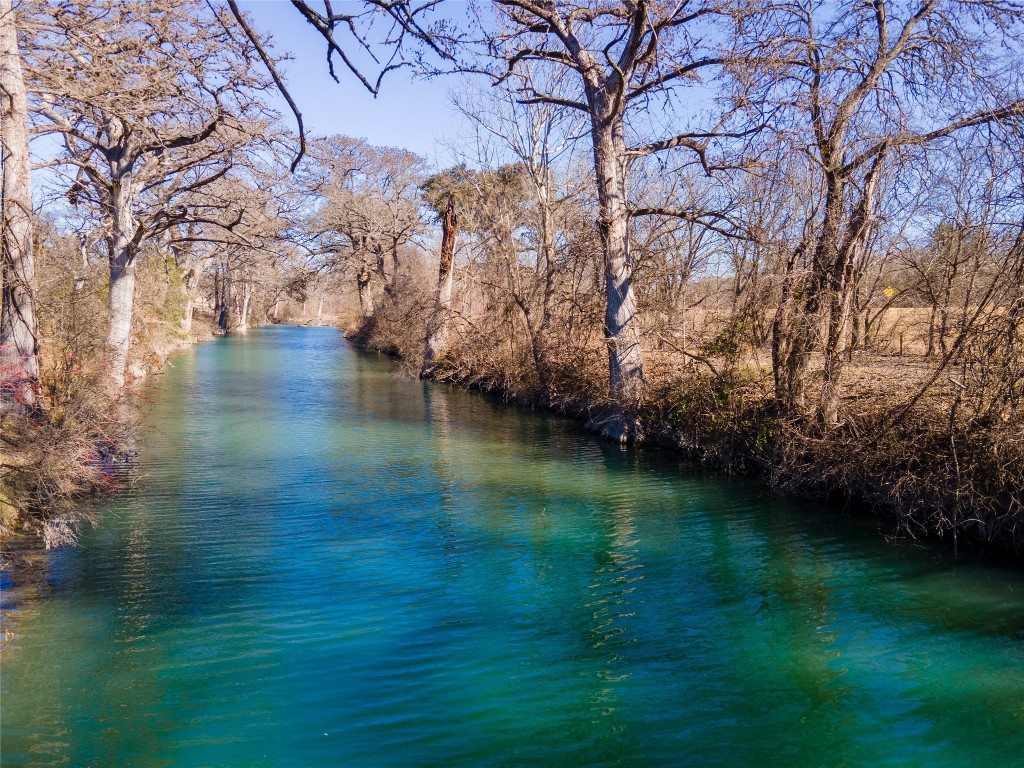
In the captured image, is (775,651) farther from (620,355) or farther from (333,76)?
(620,355)

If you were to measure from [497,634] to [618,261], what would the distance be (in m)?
10.4

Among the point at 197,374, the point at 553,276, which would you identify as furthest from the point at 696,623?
the point at 197,374

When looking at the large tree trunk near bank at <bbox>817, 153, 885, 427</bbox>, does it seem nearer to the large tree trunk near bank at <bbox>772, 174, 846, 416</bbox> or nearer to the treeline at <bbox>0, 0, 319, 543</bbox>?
the large tree trunk near bank at <bbox>772, 174, 846, 416</bbox>

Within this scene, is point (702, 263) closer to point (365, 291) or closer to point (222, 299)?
point (365, 291)

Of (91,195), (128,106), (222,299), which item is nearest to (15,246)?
(128,106)

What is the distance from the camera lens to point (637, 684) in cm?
583

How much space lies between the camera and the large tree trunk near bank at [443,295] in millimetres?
26375

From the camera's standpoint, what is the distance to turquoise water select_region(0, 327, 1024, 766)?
506cm

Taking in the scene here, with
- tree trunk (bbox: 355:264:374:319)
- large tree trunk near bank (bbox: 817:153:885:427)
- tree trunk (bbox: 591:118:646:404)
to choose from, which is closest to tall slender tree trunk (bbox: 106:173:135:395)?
tree trunk (bbox: 591:118:646:404)

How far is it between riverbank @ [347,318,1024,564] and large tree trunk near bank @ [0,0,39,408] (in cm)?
1020

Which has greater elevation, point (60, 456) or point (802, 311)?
point (802, 311)

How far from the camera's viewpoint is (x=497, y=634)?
6680 millimetres

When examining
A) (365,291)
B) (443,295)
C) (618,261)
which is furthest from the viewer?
(365,291)

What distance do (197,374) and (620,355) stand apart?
17572 millimetres
